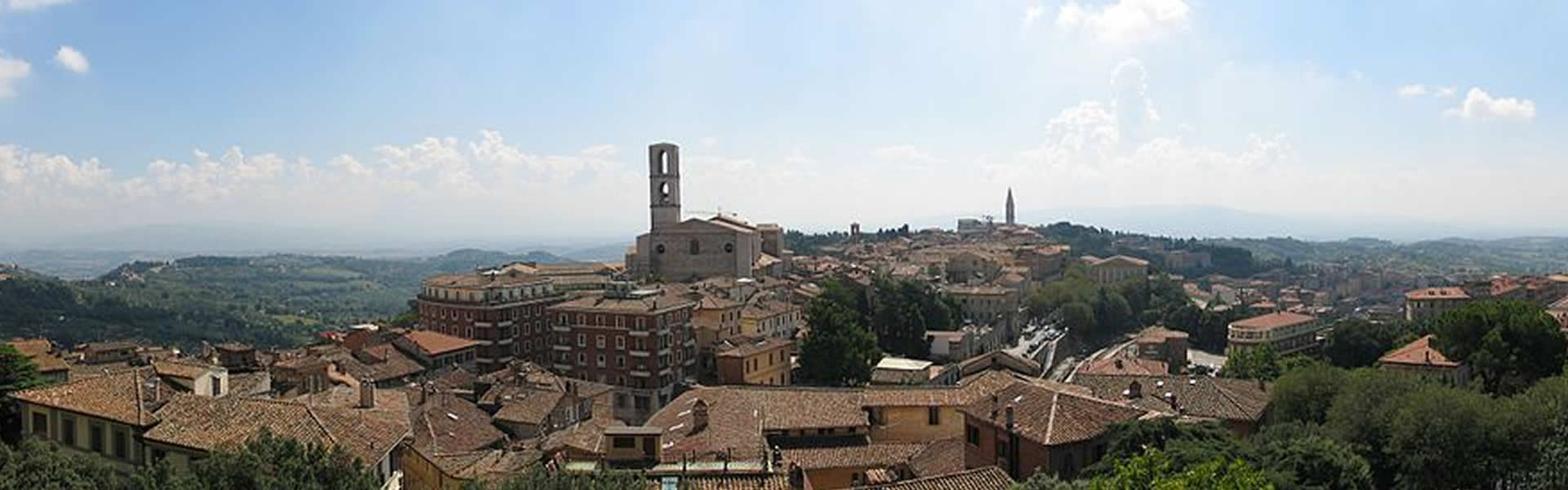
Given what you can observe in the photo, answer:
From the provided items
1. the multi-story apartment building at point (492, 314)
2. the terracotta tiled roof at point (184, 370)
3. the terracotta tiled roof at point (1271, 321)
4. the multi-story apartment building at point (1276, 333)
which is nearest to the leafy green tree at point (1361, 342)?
the multi-story apartment building at point (1276, 333)

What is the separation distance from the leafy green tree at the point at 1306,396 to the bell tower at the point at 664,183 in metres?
51.3

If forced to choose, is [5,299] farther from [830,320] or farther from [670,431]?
[670,431]

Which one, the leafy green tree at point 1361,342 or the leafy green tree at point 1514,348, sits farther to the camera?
the leafy green tree at point 1361,342

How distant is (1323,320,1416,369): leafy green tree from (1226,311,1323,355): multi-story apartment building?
7145mm

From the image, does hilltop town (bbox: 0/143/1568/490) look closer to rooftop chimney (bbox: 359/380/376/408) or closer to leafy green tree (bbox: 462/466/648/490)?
rooftop chimney (bbox: 359/380/376/408)

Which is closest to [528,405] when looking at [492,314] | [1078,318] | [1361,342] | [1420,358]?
[492,314]

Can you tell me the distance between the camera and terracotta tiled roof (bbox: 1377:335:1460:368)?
39.2 metres

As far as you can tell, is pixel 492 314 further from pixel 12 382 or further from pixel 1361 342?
pixel 1361 342

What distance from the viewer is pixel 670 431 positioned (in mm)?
30812

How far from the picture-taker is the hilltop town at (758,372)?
2119 cm

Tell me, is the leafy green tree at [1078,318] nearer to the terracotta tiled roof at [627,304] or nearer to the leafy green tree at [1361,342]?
the leafy green tree at [1361,342]

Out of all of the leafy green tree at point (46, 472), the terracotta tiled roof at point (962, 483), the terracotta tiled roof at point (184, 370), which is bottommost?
the terracotta tiled roof at point (962, 483)

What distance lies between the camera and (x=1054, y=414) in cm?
2402

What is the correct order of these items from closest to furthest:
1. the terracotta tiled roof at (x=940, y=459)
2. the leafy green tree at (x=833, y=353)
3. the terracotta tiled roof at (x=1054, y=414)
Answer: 1. the terracotta tiled roof at (x=1054, y=414)
2. the terracotta tiled roof at (x=940, y=459)
3. the leafy green tree at (x=833, y=353)
